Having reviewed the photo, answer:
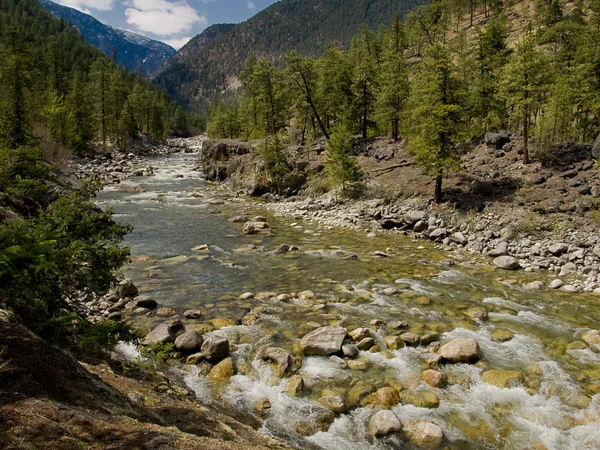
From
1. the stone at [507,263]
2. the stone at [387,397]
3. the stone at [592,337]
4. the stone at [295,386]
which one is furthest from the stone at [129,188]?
the stone at [592,337]

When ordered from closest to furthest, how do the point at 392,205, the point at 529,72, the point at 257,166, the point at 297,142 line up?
the point at 529,72, the point at 392,205, the point at 257,166, the point at 297,142

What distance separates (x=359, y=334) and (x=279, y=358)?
2.65m

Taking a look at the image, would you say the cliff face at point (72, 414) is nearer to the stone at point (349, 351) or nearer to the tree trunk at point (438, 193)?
the stone at point (349, 351)

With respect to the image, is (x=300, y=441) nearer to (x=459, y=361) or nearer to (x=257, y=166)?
(x=459, y=361)

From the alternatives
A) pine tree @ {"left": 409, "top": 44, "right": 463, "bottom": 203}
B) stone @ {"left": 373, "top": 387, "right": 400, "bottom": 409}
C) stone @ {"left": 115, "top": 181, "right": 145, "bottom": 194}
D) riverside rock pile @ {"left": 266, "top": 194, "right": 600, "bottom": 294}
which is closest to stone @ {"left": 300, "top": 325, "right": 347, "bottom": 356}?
stone @ {"left": 373, "top": 387, "right": 400, "bottom": 409}

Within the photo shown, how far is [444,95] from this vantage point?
24234 millimetres

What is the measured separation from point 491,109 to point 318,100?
693 inches

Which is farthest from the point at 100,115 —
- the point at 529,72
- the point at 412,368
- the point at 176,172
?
the point at 412,368

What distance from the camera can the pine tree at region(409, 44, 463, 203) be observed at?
2388 cm

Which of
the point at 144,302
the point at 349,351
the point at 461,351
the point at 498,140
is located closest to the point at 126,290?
the point at 144,302

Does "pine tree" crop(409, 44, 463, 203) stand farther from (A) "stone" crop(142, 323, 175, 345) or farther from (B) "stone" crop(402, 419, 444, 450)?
(A) "stone" crop(142, 323, 175, 345)

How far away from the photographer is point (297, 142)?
47.7 meters

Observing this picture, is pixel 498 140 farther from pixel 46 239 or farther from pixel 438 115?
pixel 46 239

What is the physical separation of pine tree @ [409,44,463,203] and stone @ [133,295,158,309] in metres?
19.0
